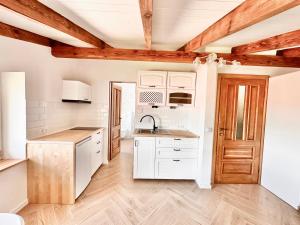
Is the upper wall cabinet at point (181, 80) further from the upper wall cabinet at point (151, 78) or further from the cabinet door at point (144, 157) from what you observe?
the cabinet door at point (144, 157)

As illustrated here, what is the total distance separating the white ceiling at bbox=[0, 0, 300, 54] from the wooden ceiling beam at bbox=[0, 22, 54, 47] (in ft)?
0.26

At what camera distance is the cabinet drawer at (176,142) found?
11.1 feet

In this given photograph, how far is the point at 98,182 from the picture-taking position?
3293 millimetres

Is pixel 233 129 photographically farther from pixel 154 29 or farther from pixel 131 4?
pixel 131 4

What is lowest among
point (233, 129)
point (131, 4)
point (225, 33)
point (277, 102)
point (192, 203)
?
point (192, 203)

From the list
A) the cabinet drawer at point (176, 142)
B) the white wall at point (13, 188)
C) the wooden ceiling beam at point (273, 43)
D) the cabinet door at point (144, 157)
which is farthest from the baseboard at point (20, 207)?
the wooden ceiling beam at point (273, 43)

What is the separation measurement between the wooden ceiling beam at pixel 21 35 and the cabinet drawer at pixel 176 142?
252 cm

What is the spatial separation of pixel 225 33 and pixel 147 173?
2.59m

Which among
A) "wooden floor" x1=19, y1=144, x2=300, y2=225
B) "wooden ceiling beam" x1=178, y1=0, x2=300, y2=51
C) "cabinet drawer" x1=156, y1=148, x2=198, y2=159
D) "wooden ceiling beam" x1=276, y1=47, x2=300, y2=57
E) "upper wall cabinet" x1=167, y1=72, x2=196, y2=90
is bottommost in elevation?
"wooden floor" x1=19, y1=144, x2=300, y2=225

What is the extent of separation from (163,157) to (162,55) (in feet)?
6.12

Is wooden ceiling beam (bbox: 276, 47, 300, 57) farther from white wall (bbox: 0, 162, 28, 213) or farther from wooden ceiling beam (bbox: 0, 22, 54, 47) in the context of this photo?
white wall (bbox: 0, 162, 28, 213)

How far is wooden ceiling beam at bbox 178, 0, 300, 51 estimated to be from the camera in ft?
4.44

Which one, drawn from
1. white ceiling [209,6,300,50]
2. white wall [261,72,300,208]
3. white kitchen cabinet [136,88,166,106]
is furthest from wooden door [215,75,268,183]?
white kitchen cabinet [136,88,166,106]

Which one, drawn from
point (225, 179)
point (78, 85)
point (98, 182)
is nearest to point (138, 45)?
point (78, 85)
